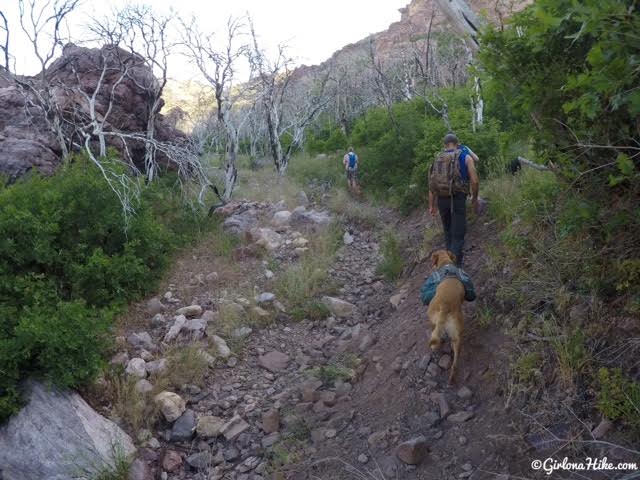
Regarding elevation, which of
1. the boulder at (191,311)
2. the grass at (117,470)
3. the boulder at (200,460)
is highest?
the boulder at (191,311)

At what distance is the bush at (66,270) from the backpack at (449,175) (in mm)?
3686

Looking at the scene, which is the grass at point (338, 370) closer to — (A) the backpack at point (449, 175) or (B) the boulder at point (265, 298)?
(B) the boulder at point (265, 298)

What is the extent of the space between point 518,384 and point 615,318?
0.70 metres

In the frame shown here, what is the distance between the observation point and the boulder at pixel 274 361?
5125 mm

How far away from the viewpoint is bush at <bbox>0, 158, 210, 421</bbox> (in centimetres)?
431

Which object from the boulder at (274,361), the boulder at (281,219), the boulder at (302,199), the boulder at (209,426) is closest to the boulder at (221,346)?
the boulder at (274,361)

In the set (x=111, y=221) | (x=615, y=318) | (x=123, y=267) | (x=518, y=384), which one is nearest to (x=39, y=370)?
(x=123, y=267)

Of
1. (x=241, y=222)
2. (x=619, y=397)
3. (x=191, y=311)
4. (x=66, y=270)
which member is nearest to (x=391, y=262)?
(x=191, y=311)

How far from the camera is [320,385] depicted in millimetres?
4527

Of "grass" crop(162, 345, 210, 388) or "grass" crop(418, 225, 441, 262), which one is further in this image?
"grass" crop(418, 225, 441, 262)

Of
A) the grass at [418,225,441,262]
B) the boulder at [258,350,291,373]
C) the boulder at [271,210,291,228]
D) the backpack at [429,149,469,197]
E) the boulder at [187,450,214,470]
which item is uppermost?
the backpack at [429,149,469,197]

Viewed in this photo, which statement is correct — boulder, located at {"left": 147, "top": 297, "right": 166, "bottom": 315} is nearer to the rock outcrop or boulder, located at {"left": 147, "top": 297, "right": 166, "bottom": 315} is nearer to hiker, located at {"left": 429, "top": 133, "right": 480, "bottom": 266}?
hiker, located at {"left": 429, "top": 133, "right": 480, "bottom": 266}

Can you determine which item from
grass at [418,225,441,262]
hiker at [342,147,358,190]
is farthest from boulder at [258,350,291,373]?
hiker at [342,147,358,190]

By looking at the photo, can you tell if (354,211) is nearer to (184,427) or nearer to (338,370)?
(338,370)
